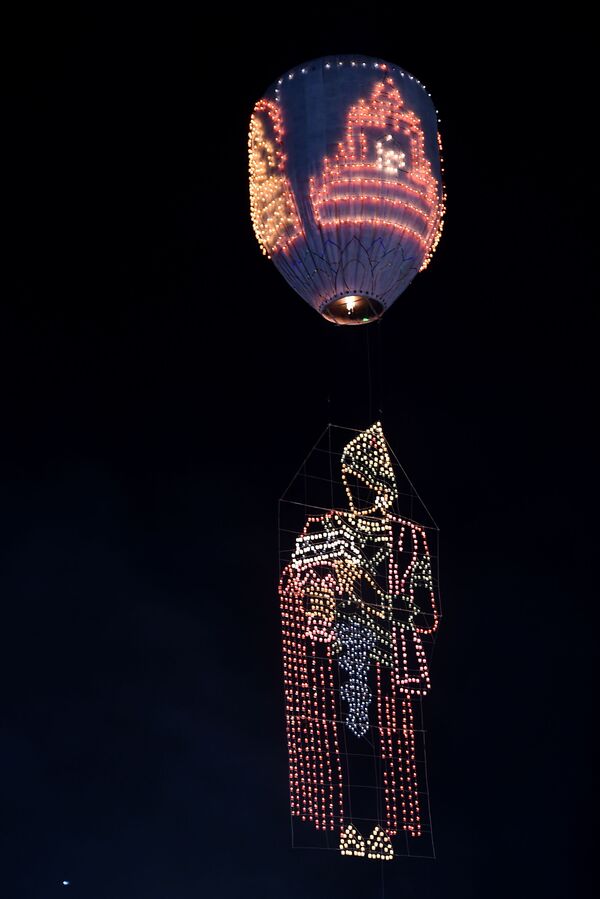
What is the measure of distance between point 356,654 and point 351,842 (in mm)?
1492

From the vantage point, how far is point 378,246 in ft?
34.6

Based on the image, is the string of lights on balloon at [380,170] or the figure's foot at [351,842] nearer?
the string of lights on balloon at [380,170]

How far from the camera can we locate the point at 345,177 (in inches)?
407

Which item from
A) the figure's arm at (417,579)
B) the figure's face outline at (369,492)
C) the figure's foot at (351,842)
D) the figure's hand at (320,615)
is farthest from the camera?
the figure's face outline at (369,492)

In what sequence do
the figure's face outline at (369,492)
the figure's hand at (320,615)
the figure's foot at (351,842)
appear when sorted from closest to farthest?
1. the figure's foot at (351,842)
2. the figure's hand at (320,615)
3. the figure's face outline at (369,492)

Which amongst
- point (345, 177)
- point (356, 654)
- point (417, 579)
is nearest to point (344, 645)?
point (356, 654)

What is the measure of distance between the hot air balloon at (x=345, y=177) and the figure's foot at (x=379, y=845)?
13.6 ft

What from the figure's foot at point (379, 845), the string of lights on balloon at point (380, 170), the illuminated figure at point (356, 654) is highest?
the string of lights on balloon at point (380, 170)

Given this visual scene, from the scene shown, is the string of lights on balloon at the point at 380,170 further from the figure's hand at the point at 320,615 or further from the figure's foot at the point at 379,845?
the figure's foot at the point at 379,845

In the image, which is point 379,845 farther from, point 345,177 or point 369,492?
point 345,177

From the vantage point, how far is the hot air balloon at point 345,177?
1038cm

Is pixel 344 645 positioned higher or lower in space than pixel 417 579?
lower

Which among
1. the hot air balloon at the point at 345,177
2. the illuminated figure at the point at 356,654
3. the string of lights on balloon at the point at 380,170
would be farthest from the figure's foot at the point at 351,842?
the string of lights on balloon at the point at 380,170

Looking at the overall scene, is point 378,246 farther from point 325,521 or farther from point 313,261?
point 325,521
